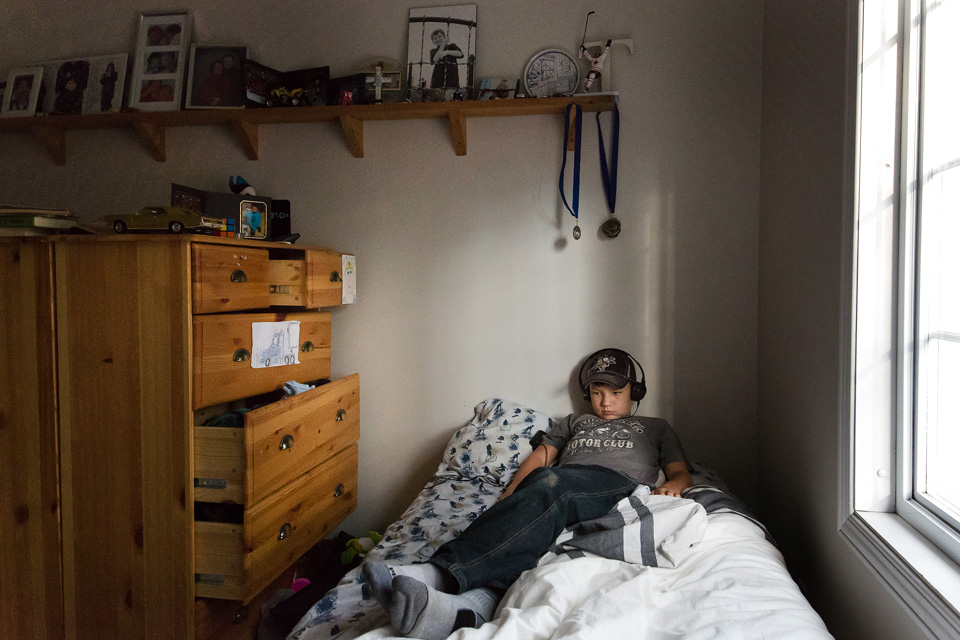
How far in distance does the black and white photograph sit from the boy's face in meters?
1.22

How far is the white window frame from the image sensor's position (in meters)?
1.26

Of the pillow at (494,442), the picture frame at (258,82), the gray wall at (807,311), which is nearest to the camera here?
the gray wall at (807,311)

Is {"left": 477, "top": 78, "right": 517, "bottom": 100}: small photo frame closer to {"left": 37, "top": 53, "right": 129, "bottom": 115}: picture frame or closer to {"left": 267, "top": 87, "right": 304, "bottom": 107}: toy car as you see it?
{"left": 267, "top": 87, "right": 304, "bottom": 107}: toy car

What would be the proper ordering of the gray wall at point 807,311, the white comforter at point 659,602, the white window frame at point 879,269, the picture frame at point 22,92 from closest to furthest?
1. the white comforter at point 659,602
2. the white window frame at point 879,269
3. the gray wall at point 807,311
4. the picture frame at point 22,92

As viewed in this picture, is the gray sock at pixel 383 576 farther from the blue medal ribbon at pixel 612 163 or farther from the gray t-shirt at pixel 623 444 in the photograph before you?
the blue medal ribbon at pixel 612 163

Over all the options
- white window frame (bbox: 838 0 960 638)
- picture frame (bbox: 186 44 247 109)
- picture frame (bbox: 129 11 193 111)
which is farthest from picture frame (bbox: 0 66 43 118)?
white window frame (bbox: 838 0 960 638)

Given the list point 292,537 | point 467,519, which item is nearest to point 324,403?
point 292,537

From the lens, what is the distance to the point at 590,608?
1.13 meters

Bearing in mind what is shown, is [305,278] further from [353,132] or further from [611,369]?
[611,369]

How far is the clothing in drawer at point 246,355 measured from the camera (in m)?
1.67

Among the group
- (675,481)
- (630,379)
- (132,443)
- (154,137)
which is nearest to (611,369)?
(630,379)

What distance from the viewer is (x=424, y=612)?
3.68 ft

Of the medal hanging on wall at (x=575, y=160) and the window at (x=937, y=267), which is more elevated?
the medal hanging on wall at (x=575, y=160)

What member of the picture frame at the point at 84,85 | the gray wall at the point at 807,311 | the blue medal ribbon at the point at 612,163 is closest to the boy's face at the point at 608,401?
the gray wall at the point at 807,311
